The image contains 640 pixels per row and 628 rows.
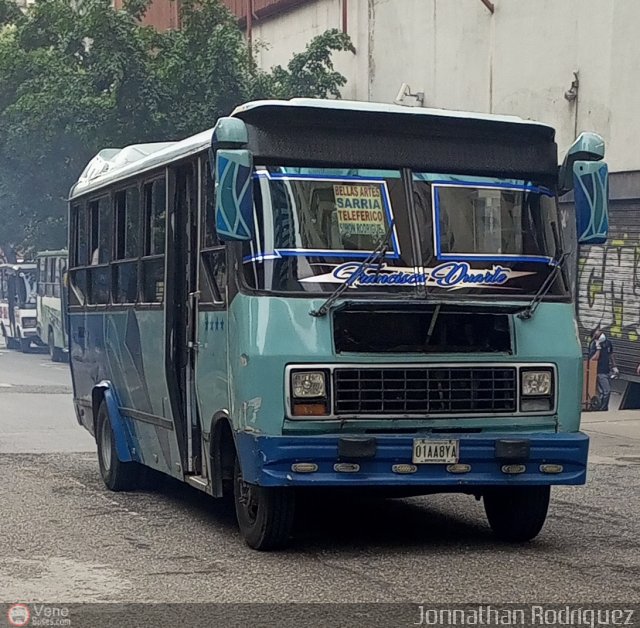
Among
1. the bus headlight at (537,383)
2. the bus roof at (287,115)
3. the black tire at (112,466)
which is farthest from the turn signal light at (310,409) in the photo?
the black tire at (112,466)

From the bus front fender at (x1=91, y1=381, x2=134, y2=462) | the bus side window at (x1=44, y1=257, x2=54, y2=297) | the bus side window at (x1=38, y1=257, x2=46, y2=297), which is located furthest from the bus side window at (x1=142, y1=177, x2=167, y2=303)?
the bus side window at (x1=38, y1=257, x2=46, y2=297)

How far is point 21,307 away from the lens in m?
42.7

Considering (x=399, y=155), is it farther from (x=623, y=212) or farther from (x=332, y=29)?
(x=332, y=29)

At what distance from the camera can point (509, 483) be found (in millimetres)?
8828

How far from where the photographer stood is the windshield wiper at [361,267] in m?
8.66

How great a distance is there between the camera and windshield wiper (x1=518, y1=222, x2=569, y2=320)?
29.6 ft

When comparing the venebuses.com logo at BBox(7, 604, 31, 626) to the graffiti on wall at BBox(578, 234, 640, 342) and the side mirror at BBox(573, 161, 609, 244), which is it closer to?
the side mirror at BBox(573, 161, 609, 244)

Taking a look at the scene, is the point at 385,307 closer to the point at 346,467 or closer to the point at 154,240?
the point at 346,467

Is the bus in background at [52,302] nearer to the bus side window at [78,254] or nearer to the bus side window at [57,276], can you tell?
the bus side window at [57,276]

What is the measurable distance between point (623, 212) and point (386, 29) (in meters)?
8.11

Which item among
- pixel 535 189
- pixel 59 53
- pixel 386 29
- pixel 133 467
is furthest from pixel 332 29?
pixel 535 189

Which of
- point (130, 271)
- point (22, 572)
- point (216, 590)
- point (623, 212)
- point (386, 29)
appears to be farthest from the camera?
point (386, 29)

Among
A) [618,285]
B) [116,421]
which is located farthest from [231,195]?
[618,285]

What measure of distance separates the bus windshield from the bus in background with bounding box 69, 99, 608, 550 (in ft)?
0.04
